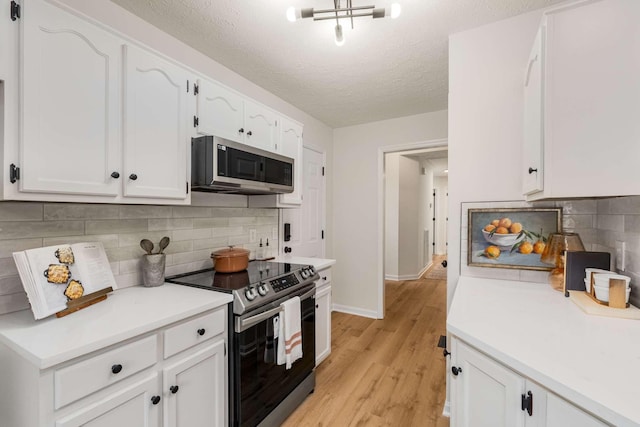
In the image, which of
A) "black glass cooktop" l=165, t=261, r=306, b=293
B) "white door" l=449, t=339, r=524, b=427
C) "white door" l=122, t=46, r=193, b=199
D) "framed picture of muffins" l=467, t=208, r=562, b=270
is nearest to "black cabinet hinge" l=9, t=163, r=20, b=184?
"white door" l=122, t=46, r=193, b=199

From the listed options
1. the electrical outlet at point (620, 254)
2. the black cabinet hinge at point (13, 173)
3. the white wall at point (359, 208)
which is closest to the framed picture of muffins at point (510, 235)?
the electrical outlet at point (620, 254)

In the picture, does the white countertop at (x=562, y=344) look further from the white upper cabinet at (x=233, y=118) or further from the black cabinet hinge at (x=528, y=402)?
the white upper cabinet at (x=233, y=118)

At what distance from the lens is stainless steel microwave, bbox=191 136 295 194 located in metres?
1.73

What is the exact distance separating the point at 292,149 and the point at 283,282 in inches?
49.6

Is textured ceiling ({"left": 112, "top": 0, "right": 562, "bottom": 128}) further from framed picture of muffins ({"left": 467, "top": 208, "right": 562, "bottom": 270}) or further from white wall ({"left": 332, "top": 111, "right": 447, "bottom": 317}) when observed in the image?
framed picture of muffins ({"left": 467, "top": 208, "right": 562, "bottom": 270})

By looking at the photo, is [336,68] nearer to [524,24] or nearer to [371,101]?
[371,101]

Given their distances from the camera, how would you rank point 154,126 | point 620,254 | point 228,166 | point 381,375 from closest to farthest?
point 620,254 → point 154,126 → point 228,166 → point 381,375

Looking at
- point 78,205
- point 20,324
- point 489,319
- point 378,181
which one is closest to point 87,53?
point 78,205

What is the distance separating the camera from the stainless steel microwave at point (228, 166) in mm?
1729

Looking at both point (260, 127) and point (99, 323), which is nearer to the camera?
point (99, 323)

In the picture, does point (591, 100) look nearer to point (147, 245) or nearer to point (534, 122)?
point (534, 122)

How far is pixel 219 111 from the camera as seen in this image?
6.38 feet

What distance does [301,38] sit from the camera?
6.53ft

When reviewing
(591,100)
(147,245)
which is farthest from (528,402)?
(147,245)
